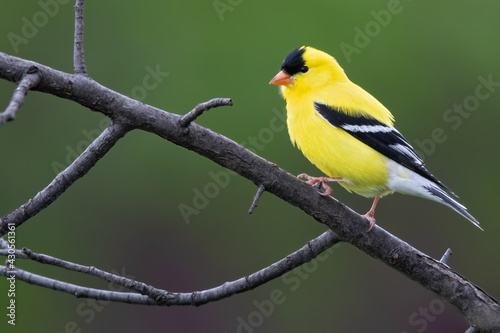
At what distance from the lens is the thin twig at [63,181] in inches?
71.4

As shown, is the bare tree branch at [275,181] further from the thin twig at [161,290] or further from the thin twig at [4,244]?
the thin twig at [4,244]

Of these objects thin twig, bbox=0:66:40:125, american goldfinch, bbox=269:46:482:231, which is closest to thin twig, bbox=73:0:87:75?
thin twig, bbox=0:66:40:125

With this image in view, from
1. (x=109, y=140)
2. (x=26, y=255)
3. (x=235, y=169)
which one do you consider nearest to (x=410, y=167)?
(x=235, y=169)

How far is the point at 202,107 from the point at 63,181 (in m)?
0.49

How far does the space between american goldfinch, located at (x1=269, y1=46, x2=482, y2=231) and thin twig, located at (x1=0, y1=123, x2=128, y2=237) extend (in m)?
1.19

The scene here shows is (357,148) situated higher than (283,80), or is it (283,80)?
(283,80)

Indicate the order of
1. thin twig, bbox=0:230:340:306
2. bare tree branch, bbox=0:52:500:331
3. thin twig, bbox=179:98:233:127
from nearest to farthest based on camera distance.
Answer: thin twig, bbox=179:98:233:127, bare tree branch, bbox=0:52:500:331, thin twig, bbox=0:230:340:306

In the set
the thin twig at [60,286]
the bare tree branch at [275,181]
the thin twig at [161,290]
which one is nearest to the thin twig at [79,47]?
the bare tree branch at [275,181]

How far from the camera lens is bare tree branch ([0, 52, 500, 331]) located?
1.91m

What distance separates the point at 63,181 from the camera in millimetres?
1880

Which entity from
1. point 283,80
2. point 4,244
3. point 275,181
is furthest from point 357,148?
point 4,244

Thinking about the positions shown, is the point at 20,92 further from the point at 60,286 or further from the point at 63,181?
the point at 60,286

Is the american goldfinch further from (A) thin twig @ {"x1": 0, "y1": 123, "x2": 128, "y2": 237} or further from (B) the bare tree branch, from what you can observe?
(A) thin twig @ {"x1": 0, "y1": 123, "x2": 128, "y2": 237}

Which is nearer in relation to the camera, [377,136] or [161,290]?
[161,290]
